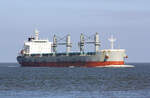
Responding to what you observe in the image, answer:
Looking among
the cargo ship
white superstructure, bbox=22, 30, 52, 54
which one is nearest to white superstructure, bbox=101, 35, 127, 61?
the cargo ship

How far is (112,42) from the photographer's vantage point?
11494 centimetres

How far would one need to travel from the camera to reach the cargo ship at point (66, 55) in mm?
110062

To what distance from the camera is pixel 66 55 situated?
120 metres

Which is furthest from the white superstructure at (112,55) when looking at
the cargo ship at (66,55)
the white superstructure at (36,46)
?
the white superstructure at (36,46)

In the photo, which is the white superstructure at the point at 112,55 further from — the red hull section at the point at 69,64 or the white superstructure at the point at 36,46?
the white superstructure at the point at 36,46

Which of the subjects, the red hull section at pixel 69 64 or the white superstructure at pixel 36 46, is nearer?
the red hull section at pixel 69 64

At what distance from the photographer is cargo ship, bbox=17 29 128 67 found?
110062 mm

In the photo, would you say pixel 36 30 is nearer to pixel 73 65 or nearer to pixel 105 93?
pixel 73 65

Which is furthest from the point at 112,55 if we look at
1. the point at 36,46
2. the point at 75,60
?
the point at 36,46

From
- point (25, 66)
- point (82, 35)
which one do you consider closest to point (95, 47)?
point (82, 35)

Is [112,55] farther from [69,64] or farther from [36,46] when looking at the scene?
[36,46]

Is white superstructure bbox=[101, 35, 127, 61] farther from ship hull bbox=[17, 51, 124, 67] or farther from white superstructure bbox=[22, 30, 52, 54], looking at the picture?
white superstructure bbox=[22, 30, 52, 54]

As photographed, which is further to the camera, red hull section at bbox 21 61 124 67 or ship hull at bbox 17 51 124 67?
red hull section at bbox 21 61 124 67

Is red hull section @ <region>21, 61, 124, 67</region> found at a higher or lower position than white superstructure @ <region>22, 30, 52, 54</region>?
lower
